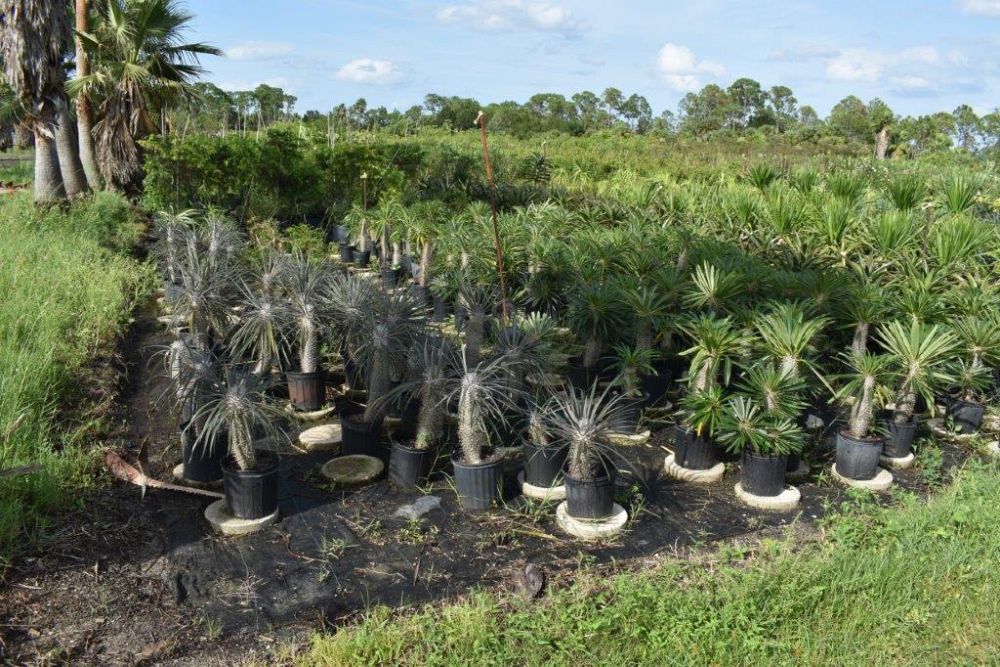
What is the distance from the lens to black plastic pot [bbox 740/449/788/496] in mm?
3846

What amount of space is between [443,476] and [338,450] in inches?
28.1

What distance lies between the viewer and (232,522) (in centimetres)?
344

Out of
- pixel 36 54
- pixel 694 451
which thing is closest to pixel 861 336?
pixel 694 451

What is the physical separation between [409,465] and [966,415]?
365 cm

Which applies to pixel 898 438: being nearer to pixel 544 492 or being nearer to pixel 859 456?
pixel 859 456

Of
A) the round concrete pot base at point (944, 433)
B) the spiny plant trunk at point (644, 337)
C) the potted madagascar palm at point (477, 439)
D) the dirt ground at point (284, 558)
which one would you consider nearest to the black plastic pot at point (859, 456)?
the dirt ground at point (284, 558)

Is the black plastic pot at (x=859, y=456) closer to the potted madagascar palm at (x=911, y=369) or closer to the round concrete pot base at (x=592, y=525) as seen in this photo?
the potted madagascar palm at (x=911, y=369)

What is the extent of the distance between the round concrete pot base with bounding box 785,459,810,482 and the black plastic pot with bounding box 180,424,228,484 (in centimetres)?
307

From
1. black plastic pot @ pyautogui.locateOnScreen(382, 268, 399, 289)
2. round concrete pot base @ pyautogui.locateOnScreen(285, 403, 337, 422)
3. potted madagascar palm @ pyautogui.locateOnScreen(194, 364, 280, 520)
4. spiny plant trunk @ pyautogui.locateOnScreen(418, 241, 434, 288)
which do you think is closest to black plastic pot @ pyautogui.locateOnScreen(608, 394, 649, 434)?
round concrete pot base @ pyautogui.locateOnScreen(285, 403, 337, 422)

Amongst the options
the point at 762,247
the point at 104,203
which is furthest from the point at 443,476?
the point at 104,203

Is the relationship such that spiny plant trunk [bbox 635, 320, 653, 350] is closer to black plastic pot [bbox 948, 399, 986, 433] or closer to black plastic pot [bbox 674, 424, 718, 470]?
black plastic pot [bbox 674, 424, 718, 470]

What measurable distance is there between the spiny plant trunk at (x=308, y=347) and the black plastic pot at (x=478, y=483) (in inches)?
62.5

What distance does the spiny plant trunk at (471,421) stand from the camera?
11.7ft

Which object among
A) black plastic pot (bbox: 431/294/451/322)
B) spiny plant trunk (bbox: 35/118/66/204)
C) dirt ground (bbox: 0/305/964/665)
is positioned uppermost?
spiny plant trunk (bbox: 35/118/66/204)
